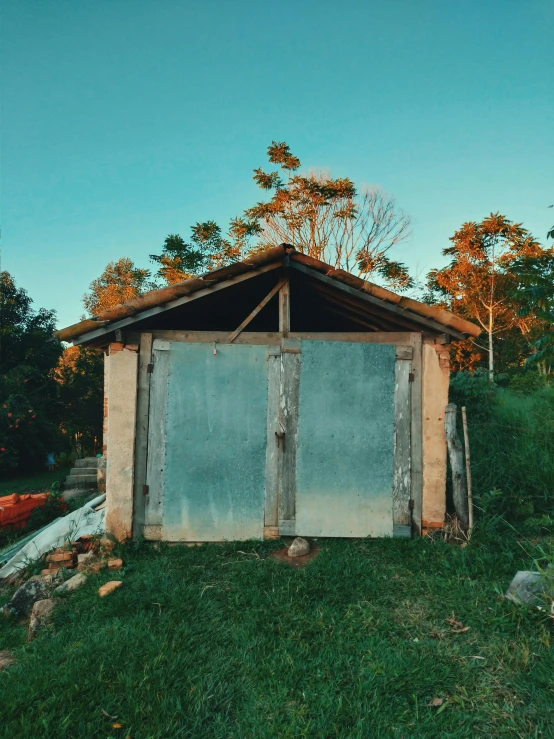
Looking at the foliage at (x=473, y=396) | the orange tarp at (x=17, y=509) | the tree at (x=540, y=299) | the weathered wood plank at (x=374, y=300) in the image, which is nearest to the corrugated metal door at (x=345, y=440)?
the weathered wood plank at (x=374, y=300)

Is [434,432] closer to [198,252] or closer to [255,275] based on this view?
[255,275]

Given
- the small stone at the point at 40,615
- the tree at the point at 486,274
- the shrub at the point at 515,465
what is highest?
the tree at the point at 486,274

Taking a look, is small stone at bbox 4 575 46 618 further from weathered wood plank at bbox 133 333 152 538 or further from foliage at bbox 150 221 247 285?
foliage at bbox 150 221 247 285

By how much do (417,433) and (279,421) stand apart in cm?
176

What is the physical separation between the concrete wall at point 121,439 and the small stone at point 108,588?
99 cm

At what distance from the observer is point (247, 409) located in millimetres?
5684

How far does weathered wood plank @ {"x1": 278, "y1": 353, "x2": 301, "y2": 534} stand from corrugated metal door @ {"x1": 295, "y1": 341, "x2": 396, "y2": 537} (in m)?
0.06

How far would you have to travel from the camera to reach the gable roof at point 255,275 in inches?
209

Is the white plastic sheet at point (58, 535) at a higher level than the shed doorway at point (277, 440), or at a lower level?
lower

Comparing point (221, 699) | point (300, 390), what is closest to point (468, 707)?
point (221, 699)

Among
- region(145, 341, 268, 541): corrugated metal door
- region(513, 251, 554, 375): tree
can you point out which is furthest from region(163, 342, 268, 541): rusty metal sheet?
region(513, 251, 554, 375): tree

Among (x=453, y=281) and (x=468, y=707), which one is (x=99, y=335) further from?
(x=453, y=281)

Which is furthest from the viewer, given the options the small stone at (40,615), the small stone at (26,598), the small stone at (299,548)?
the small stone at (299,548)

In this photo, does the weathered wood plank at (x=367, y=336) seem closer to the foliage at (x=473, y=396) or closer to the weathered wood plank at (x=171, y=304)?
the weathered wood plank at (x=171, y=304)
